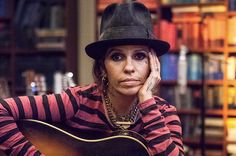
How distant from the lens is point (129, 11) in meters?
1.35

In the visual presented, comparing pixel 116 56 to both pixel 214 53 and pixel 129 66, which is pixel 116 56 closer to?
pixel 129 66

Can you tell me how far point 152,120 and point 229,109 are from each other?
202 centimetres

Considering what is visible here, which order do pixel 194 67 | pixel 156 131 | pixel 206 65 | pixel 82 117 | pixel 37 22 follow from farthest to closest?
pixel 37 22 → pixel 194 67 → pixel 206 65 → pixel 82 117 → pixel 156 131

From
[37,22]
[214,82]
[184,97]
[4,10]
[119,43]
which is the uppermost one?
[4,10]

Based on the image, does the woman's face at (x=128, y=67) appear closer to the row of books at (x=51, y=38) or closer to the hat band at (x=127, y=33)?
the hat band at (x=127, y=33)

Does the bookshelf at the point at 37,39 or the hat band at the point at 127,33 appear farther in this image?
the bookshelf at the point at 37,39

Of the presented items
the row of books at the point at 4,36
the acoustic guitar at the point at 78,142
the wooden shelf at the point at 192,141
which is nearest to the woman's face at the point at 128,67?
the acoustic guitar at the point at 78,142

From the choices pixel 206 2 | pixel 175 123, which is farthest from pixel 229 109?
pixel 175 123

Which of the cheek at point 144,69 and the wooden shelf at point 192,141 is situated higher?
the cheek at point 144,69

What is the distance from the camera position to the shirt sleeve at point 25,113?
130 centimetres

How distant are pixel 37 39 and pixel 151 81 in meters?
2.17

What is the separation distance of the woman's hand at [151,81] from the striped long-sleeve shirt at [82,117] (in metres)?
0.02

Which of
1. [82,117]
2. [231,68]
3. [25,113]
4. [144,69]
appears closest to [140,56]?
[144,69]

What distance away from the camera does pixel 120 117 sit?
143 centimetres
